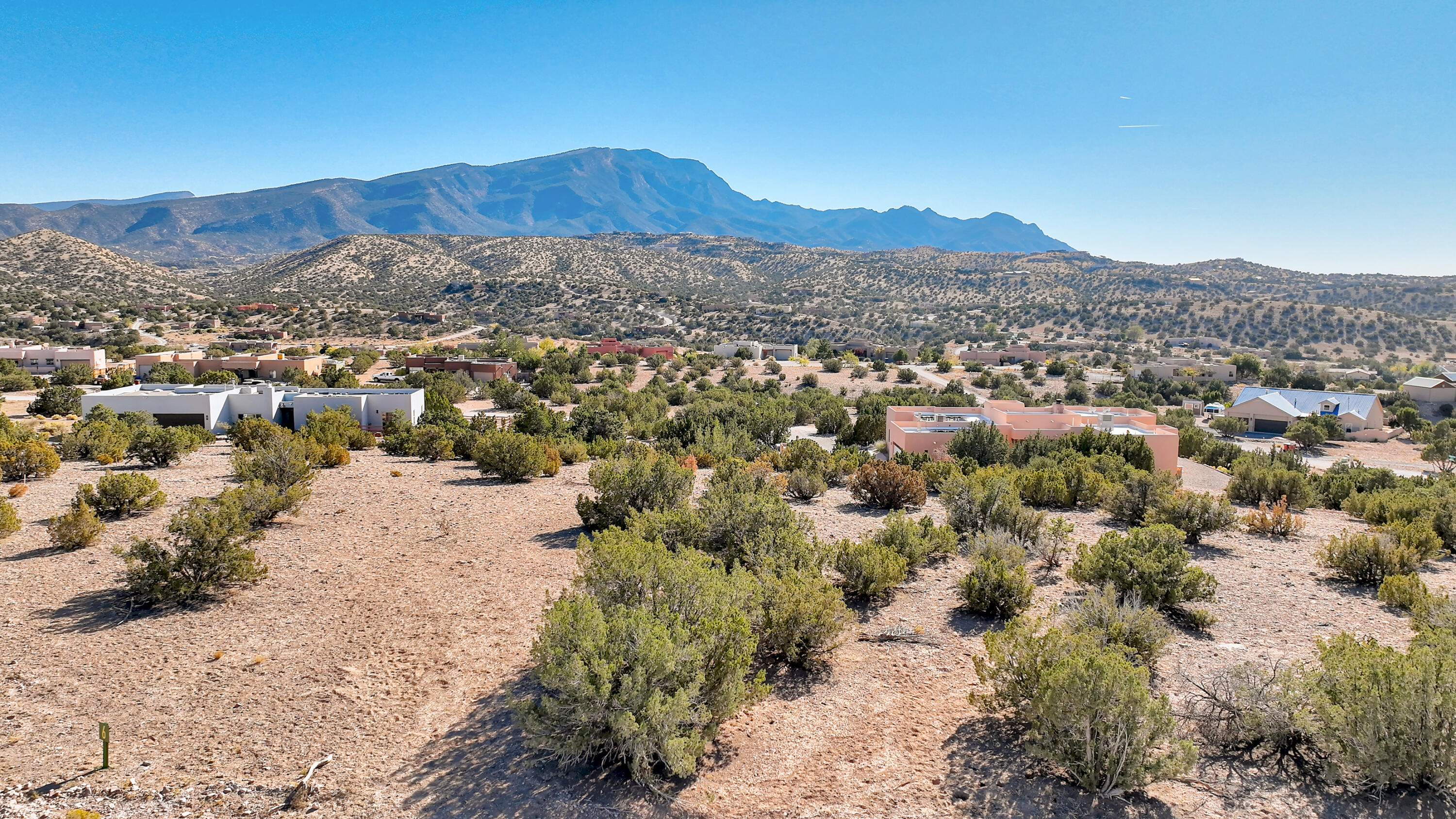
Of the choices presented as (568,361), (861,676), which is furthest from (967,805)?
(568,361)

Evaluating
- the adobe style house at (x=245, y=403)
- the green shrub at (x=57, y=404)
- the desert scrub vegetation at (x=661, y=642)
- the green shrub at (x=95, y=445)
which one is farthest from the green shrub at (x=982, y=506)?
the green shrub at (x=57, y=404)

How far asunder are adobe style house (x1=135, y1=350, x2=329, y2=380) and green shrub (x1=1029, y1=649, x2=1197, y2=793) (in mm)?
46053

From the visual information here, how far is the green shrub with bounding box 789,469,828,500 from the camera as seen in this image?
44.4 ft

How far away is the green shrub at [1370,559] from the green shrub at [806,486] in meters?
7.21

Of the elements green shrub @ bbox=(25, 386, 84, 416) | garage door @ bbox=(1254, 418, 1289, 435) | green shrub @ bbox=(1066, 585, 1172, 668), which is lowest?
garage door @ bbox=(1254, 418, 1289, 435)

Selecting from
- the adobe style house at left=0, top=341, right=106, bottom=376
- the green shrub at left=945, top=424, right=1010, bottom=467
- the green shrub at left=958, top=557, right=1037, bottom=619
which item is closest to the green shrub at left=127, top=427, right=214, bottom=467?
the green shrub at left=958, top=557, right=1037, bottom=619

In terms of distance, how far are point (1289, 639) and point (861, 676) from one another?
434 centimetres

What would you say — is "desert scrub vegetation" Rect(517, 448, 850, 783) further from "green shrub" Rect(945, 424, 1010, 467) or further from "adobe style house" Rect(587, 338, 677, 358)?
"adobe style house" Rect(587, 338, 677, 358)

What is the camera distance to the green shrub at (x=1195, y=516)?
1120 cm

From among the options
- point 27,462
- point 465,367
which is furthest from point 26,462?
point 465,367

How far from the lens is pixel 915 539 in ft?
29.9

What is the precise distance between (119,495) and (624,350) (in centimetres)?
5242

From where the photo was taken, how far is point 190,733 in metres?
5.31

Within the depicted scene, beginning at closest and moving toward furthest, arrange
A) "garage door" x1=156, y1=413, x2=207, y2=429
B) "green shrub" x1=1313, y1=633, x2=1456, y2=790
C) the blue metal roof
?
1. "green shrub" x1=1313, y1=633, x2=1456, y2=790
2. "garage door" x1=156, y1=413, x2=207, y2=429
3. the blue metal roof
